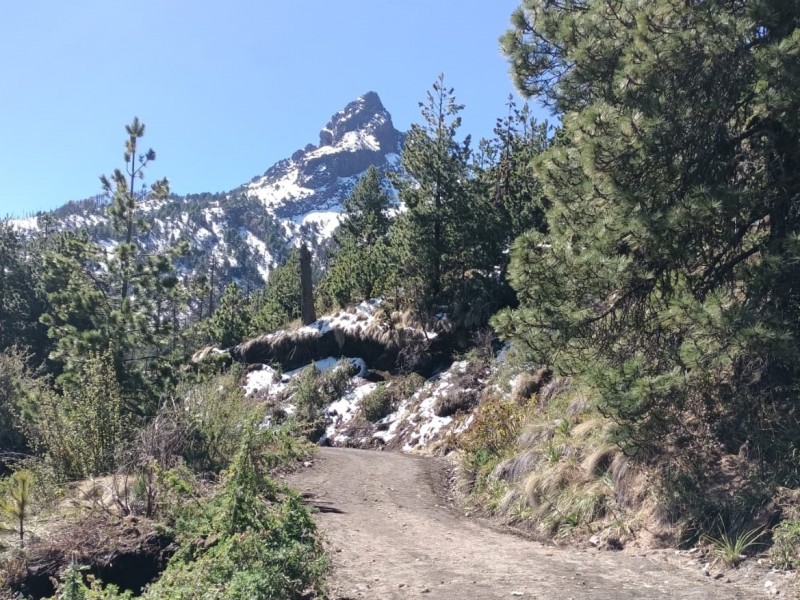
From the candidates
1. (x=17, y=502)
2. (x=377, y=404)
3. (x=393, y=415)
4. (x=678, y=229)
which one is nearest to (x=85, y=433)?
(x=17, y=502)

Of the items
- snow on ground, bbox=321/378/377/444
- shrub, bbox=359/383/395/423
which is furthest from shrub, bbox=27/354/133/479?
shrub, bbox=359/383/395/423

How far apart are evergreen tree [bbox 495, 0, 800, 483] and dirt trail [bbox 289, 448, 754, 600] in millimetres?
1405

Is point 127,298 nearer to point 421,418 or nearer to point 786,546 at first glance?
point 421,418

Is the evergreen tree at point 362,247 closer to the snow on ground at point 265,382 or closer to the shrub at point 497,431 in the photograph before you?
the snow on ground at point 265,382

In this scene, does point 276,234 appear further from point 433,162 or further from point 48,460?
point 48,460

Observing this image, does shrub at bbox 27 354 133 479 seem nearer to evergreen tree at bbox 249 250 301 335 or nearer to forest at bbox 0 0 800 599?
forest at bbox 0 0 800 599

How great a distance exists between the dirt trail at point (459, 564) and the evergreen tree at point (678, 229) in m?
1.40

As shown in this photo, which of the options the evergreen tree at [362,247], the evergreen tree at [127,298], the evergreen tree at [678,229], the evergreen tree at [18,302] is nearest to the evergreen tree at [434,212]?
the evergreen tree at [362,247]

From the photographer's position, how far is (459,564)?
583 cm

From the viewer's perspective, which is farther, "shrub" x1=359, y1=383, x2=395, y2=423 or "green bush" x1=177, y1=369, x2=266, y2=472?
"shrub" x1=359, y1=383, x2=395, y2=423

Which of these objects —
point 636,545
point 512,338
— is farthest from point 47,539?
point 636,545

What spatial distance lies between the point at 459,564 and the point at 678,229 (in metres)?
3.78

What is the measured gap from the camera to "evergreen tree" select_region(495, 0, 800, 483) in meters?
5.87

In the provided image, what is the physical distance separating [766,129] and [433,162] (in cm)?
1650
